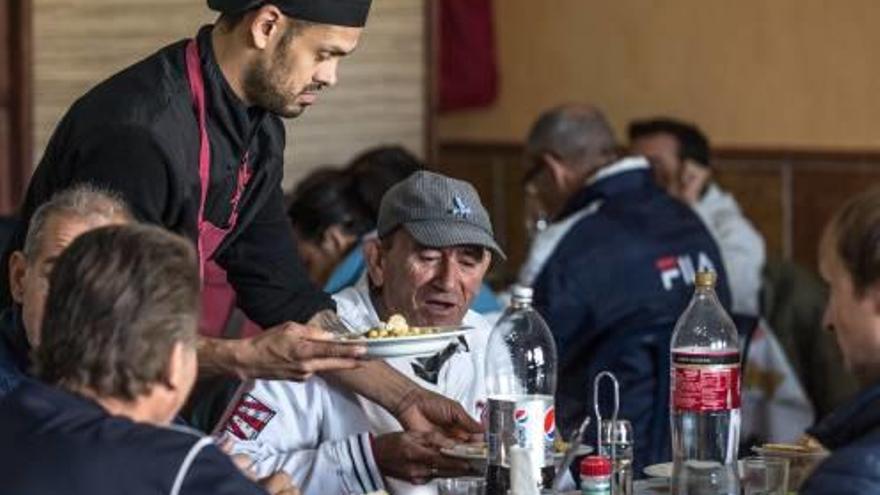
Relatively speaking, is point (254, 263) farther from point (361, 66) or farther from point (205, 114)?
point (361, 66)

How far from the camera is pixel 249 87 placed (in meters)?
3.83

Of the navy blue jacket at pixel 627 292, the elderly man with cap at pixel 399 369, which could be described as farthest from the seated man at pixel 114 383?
the navy blue jacket at pixel 627 292

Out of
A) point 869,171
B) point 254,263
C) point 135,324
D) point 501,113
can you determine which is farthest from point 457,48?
point 135,324

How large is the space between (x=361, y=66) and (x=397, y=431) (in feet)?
11.8

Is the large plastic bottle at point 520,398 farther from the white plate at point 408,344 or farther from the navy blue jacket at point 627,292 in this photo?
the navy blue jacket at point 627,292

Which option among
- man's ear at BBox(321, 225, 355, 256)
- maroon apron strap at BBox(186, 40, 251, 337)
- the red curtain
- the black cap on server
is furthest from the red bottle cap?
the red curtain

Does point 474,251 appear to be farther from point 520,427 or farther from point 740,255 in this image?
point 740,255

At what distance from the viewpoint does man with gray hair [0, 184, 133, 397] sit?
3.45m

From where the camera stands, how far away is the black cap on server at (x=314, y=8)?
3.76 metres

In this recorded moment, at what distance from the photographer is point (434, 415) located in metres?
3.83

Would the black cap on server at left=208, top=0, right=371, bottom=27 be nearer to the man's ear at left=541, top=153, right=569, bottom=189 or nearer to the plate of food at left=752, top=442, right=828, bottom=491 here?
the plate of food at left=752, top=442, right=828, bottom=491

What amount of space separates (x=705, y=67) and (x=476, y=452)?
13.7 ft

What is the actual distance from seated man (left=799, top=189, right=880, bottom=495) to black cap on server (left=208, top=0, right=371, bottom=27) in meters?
1.06

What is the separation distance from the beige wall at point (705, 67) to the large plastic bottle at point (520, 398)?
10.7 feet
